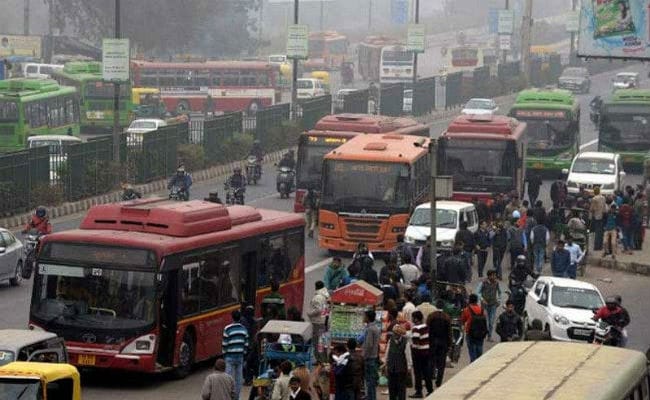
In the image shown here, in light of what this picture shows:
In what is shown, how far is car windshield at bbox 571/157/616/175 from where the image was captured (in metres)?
48.8

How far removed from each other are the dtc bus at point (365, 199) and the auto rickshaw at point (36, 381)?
2060cm

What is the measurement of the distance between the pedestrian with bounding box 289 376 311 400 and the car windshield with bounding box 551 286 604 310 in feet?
34.9

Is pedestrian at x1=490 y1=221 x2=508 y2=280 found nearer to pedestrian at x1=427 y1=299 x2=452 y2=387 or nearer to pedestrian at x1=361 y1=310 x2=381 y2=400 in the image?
pedestrian at x1=427 y1=299 x2=452 y2=387

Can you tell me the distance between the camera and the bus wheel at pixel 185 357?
24594 mm

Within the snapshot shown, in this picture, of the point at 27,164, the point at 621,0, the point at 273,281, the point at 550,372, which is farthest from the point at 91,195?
the point at 550,372

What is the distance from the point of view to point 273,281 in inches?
1094

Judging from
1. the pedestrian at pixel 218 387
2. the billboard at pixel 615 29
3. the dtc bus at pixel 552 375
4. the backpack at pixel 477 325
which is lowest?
the backpack at pixel 477 325

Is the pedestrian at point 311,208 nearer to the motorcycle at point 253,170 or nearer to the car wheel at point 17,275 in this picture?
the car wheel at point 17,275

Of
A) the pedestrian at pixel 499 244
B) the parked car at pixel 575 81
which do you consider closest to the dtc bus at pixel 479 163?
the pedestrian at pixel 499 244

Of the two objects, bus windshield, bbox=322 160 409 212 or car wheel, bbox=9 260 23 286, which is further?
bus windshield, bbox=322 160 409 212

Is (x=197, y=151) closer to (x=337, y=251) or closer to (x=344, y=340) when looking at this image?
(x=337, y=251)

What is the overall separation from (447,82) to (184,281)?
5847 centimetres

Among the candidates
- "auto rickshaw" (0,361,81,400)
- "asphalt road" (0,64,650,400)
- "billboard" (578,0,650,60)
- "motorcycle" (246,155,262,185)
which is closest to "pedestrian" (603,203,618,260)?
"asphalt road" (0,64,650,400)

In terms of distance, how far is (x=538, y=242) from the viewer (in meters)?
37.0
